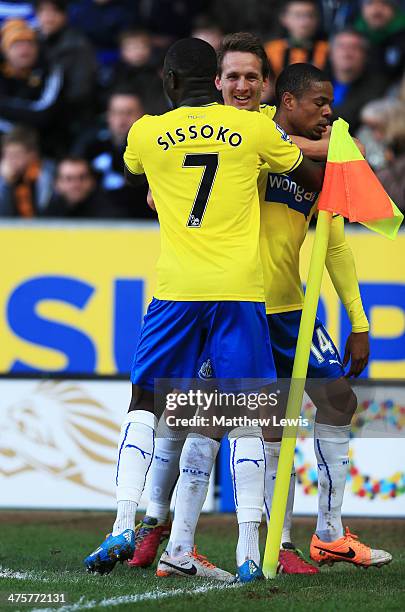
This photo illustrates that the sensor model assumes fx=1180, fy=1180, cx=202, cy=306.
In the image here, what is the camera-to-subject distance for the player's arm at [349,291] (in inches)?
209

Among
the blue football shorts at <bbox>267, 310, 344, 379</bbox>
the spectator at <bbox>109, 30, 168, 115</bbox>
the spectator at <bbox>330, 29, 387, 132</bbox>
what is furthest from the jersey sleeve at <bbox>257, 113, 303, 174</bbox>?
the spectator at <bbox>109, 30, 168, 115</bbox>

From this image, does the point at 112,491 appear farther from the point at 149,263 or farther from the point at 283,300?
the point at 283,300

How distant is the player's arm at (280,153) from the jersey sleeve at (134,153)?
1.67 ft

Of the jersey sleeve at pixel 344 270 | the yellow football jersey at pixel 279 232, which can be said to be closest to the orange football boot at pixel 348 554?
the jersey sleeve at pixel 344 270

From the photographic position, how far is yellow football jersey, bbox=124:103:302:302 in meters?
4.67

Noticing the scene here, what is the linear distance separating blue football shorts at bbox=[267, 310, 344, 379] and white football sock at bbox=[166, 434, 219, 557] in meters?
0.58

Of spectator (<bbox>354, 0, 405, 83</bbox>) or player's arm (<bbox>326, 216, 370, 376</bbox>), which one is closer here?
player's arm (<bbox>326, 216, 370, 376</bbox>)

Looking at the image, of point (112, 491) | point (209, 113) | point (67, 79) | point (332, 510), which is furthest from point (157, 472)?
point (67, 79)

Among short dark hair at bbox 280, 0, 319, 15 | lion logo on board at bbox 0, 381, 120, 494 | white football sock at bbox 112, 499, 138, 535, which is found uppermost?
short dark hair at bbox 280, 0, 319, 15

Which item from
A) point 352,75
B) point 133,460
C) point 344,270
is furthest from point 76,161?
point 133,460

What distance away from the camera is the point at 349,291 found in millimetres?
5461

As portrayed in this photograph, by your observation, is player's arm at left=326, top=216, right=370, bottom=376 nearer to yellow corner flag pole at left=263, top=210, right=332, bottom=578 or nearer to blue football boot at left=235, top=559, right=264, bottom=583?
yellow corner flag pole at left=263, top=210, right=332, bottom=578

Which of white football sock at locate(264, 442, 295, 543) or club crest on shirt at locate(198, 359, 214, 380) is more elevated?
club crest on shirt at locate(198, 359, 214, 380)

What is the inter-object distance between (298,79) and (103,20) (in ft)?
20.9
